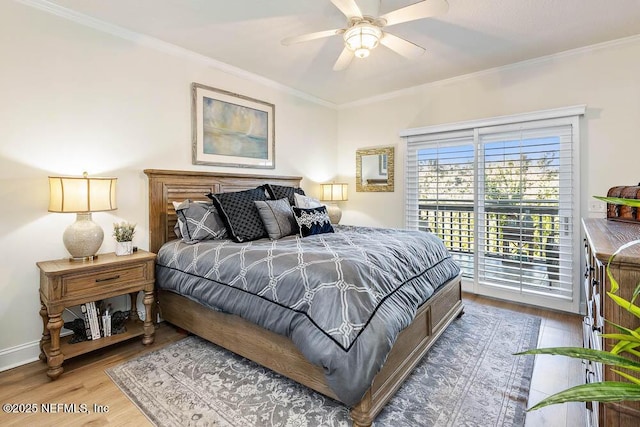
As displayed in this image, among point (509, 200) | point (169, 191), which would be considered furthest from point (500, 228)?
point (169, 191)

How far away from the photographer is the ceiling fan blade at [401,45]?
2.36 meters

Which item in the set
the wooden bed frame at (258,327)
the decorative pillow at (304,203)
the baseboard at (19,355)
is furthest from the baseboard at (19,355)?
the decorative pillow at (304,203)

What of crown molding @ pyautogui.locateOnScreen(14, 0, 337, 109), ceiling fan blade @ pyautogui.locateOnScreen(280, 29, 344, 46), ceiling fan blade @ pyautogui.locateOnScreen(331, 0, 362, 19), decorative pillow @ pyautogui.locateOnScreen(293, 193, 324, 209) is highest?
crown molding @ pyautogui.locateOnScreen(14, 0, 337, 109)

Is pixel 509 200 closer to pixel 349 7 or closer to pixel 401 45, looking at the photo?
pixel 401 45

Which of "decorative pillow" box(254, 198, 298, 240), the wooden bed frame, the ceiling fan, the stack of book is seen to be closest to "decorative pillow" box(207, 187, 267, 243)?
"decorative pillow" box(254, 198, 298, 240)

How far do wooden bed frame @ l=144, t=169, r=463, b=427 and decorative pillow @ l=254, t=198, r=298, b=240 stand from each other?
73 cm

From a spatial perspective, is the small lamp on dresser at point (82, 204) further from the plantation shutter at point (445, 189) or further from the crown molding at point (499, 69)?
the crown molding at point (499, 69)

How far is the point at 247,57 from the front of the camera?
3295 millimetres

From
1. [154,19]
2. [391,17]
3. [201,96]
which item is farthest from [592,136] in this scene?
[154,19]

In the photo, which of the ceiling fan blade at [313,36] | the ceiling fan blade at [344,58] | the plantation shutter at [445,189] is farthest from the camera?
Answer: the plantation shutter at [445,189]

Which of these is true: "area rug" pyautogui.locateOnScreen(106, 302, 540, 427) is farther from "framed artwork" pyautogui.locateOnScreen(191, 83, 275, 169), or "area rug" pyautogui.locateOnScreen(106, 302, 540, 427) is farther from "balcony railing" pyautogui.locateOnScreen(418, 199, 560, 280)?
"framed artwork" pyautogui.locateOnScreen(191, 83, 275, 169)

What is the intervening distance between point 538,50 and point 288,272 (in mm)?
3345

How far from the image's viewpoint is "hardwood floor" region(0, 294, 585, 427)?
170cm

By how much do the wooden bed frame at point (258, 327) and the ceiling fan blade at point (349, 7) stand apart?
2.04 m
